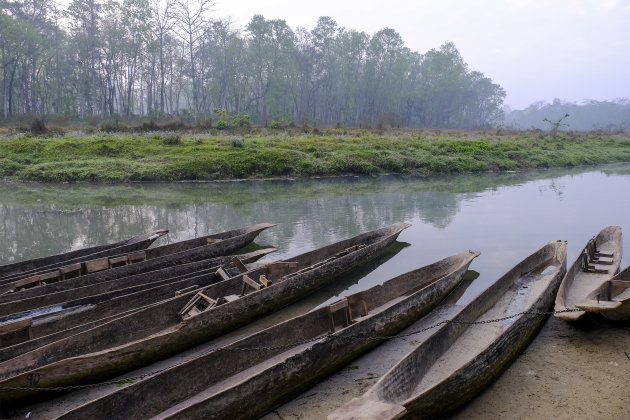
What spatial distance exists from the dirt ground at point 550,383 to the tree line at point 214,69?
34.8 m

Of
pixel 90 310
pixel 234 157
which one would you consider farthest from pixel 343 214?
pixel 234 157

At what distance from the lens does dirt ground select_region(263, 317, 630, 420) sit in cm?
457

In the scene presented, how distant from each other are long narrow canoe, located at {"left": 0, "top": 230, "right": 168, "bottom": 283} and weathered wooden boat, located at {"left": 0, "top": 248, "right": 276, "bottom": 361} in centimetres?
178

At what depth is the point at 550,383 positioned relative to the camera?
507 centimetres

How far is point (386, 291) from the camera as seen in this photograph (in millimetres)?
6938

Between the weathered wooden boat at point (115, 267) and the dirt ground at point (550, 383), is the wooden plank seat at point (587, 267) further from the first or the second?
the weathered wooden boat at point (115, 267)

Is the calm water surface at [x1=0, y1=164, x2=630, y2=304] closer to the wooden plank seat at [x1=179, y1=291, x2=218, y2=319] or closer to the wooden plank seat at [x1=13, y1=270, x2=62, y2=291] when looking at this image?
the wooden plank seat at [x1=179, y1=291, x2=218, y2=319]

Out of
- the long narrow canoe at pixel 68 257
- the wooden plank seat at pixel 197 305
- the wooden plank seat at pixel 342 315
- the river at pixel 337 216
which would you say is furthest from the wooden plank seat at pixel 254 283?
the long narrow canoe at pixel 68 257

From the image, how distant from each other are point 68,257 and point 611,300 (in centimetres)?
876

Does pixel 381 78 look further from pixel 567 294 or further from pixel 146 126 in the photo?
pixel 567 294

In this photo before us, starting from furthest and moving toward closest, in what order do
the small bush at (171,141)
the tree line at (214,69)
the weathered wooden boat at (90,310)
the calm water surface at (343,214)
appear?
the tree line at (214,69) < the small bush at (171,141) < the calm water surface at (343,214) < the weathered wooden boat at (90,310)

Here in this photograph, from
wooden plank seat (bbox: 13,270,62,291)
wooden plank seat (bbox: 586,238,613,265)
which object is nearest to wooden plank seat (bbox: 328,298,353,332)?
wooden plank seat (bbox: 13,270,62,291)

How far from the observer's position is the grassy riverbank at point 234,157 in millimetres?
22203

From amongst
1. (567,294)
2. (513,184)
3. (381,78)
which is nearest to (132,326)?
(567,294)
